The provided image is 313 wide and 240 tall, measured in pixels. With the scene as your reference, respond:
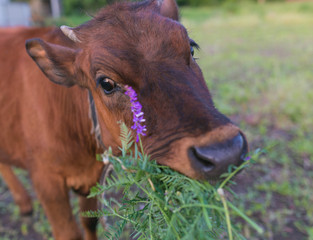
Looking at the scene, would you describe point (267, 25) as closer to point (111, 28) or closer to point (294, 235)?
point (294, 235)

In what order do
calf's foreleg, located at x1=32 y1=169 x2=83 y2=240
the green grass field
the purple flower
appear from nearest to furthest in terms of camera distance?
1. the purple flower
2. calf's foreleg, located at x1=32 y1=169 x2=83 y2=240
3. the green grass field

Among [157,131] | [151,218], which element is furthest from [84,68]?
[151,218]

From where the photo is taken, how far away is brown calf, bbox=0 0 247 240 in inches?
57.3

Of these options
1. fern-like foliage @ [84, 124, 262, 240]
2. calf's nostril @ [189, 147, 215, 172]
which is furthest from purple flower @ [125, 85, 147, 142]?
calf's nostril @ [189, 147, 215, 172]

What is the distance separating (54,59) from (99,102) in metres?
0.47

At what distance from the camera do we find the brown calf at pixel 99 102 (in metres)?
1.46

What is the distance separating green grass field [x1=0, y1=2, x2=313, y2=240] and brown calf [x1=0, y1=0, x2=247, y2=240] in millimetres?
382

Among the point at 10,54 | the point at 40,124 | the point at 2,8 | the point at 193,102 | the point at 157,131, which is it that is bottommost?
the point at 2,8

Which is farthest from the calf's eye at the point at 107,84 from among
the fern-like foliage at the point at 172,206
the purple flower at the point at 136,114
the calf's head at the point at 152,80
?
the fern-like foliage at the point at 172,206

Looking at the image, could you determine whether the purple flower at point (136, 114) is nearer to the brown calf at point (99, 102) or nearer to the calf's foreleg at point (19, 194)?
the brown calf at point (99, 102)

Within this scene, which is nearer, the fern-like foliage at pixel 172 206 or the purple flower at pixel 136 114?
the fern-like foliage at pixel 172 206

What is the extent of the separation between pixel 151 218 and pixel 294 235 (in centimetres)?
236

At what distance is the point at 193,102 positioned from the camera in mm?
1534

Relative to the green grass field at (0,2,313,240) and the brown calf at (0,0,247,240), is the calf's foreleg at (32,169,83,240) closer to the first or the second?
the brown calf at (0,0,247,240)
